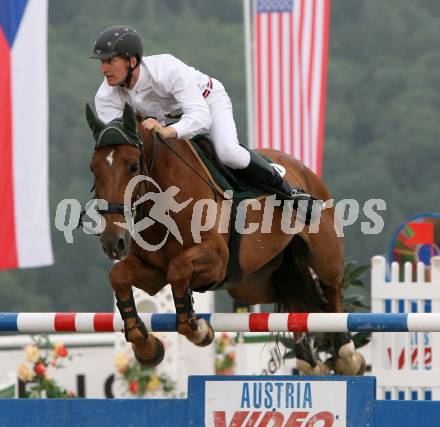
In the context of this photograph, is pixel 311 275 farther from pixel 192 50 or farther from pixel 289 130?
pixel 192 50

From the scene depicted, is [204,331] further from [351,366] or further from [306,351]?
[306,351]

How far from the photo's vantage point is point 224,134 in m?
5.56

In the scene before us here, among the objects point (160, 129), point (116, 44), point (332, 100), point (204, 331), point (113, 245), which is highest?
point (332, 100)

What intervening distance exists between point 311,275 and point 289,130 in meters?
4.67

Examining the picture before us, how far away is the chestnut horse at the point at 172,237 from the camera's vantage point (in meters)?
4.87

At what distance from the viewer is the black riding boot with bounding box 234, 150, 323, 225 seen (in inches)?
225

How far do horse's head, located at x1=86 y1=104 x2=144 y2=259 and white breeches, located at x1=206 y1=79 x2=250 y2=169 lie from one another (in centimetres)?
63

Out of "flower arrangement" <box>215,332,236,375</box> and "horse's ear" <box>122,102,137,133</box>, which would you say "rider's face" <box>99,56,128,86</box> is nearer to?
"horse's ear" <box>122,102,137,133</box>

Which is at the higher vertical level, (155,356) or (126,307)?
(126,307)

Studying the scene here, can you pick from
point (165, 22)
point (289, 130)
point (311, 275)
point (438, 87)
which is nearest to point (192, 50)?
point (165, 22)

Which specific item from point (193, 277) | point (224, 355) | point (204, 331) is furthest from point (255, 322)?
point (224, 355)

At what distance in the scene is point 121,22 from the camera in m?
35.7

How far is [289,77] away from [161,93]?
19.1 ft

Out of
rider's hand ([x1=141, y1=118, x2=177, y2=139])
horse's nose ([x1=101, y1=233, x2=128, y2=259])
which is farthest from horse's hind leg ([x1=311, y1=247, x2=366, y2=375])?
horse's nose ([x1=101, y1=233, x2=128, y2=259])
